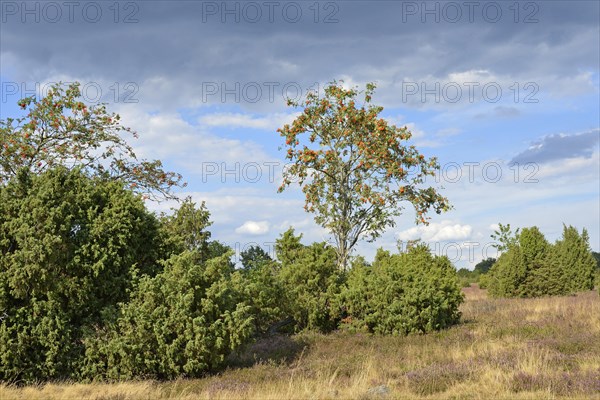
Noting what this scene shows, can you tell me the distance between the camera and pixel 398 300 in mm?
17453

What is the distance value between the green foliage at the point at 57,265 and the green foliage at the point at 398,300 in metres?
7.11

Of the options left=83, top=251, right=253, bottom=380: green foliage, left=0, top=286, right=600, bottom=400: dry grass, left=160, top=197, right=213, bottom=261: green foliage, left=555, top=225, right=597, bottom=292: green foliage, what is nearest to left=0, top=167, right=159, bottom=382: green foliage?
left=83, top=251, right=253, bottom=380: green foliage

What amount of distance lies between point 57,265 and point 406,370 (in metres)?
7.66

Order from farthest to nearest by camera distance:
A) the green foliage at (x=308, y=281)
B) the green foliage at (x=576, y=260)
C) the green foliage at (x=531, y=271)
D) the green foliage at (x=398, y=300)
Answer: the green foliage at (x=576, y=260) < the green foliage at (x=531, y=271) < the green foliage at (x=308, y=281) < the green foliage at (x=398, y=300)

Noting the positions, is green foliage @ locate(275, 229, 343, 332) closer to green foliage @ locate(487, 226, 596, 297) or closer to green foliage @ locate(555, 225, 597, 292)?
green foliage @ locate(487, 226, 596, 297)

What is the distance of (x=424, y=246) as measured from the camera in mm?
25266

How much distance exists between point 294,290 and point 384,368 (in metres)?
6.77

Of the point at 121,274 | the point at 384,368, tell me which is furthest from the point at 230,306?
the point at 384,368

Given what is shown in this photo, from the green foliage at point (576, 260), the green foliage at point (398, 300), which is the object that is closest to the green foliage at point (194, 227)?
the green foliage at point (398, 300)

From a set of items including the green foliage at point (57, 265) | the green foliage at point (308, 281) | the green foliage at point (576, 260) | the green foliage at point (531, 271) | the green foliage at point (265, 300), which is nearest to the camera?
the green foliage at point (57, 265)

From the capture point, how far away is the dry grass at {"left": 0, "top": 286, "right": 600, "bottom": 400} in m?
9.70

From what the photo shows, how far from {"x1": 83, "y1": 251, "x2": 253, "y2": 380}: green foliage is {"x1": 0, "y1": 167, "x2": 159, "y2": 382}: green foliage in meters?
0.57

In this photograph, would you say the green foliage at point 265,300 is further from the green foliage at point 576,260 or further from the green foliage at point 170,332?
the green foliage at point 576,260

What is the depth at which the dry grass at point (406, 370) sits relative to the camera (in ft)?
31.8
